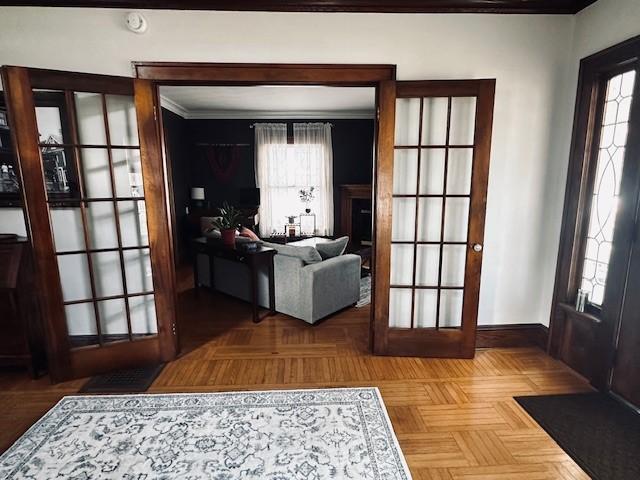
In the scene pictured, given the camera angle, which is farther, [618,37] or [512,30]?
[512,30]

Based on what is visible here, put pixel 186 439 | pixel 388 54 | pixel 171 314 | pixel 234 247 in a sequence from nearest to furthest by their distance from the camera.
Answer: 1. pixel 186 439
2. pixel 388 54
3. pixel 171 314
4. pixel 234 247

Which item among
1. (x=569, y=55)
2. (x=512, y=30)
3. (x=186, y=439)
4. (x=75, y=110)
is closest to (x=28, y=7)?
(x=75, y=110)

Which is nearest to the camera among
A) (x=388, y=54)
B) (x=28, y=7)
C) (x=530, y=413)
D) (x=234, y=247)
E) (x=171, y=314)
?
(x=530, y=413)

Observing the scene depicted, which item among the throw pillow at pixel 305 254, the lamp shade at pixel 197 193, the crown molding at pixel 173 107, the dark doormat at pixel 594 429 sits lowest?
the dark doormat at pixel 594 429

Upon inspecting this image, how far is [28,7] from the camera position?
2289 millimetres

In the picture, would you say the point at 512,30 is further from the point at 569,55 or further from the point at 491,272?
the point at 491,272

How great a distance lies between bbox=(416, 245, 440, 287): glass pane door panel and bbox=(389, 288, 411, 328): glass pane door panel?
146mm

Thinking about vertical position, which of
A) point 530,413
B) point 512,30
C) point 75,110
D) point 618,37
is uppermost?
point 512,30

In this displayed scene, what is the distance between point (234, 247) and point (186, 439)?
6.85 feet

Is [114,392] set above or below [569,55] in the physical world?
below

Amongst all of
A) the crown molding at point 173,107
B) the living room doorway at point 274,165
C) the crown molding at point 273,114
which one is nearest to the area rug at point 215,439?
the living room doorway at point 274,165

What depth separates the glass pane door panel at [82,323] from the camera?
2.58 meters

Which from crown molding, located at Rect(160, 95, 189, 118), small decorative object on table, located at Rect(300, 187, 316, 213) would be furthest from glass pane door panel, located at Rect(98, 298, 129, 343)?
small decorative object on table, located at Rect(300, 187, 316, 213)

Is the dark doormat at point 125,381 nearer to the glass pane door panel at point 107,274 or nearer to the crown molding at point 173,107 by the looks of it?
the glass pane door panel at point 107,274
